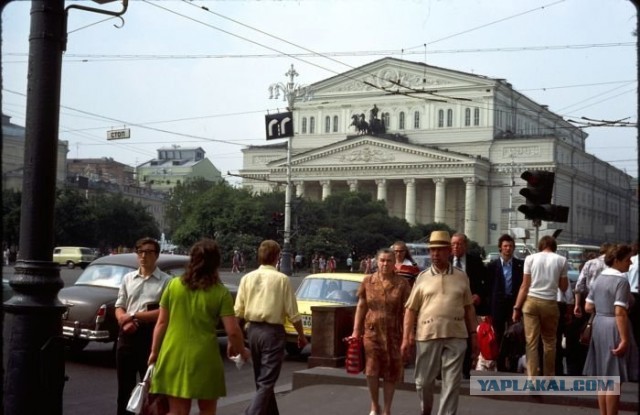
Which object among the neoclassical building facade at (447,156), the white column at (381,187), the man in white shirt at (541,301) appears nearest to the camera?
the man in white shirt at (541,301)

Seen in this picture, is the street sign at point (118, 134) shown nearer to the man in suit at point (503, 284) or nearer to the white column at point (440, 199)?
the man in suit at point (503, 284)

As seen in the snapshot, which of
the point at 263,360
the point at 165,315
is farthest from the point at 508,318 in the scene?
the point at 165,315

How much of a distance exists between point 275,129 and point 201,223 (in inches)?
1190

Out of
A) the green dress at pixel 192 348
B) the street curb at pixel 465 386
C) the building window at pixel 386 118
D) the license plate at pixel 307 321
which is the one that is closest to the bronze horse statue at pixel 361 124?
the building window at pixel 386 118

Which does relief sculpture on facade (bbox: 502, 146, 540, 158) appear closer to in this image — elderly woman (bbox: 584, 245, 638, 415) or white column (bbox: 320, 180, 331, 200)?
white column (bbox: 320, 180, 331, 200)

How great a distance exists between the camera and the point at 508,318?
34.8 feet

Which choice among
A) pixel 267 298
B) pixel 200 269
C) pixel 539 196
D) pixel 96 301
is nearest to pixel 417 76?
pixel 539 196

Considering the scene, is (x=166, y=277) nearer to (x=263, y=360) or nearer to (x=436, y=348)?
(x=263, y=360)

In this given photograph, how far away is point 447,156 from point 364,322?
87.6m

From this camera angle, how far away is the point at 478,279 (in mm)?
10406

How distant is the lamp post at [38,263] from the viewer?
6031 millimetres

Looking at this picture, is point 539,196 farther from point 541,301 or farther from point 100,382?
point 100,382

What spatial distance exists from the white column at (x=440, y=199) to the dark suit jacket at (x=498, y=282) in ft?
283

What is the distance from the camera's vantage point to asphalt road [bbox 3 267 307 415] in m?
9.80
